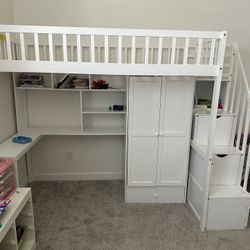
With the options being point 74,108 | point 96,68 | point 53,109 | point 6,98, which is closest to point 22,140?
point 6,98

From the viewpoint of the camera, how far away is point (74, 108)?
10.1ft

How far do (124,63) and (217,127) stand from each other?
125cm

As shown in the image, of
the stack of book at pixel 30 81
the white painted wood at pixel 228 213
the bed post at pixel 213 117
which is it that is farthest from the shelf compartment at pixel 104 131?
the white painted wood at pixel 228 213

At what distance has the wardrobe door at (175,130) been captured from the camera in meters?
2.49

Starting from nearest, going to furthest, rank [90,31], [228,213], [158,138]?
[90,31] → [228,213] → [158,138]

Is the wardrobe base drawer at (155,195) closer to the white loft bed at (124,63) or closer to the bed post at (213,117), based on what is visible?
the white loft bed at (124,63)

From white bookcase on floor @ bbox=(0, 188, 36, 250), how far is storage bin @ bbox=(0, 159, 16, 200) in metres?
0.05

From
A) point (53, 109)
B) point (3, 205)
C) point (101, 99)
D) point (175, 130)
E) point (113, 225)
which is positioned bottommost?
point (113, 225)

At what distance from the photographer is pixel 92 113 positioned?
9.74ft

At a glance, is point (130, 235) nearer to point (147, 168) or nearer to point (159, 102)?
point (147, 168)

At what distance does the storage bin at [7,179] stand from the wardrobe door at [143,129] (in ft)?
3.97

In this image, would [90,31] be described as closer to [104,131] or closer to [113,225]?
[104,131]

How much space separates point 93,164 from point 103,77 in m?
1.21

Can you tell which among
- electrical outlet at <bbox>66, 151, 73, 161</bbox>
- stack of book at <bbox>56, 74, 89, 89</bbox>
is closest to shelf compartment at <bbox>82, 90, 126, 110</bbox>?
stack of book at <bbox>56, 74, 89, 89</bbox>
